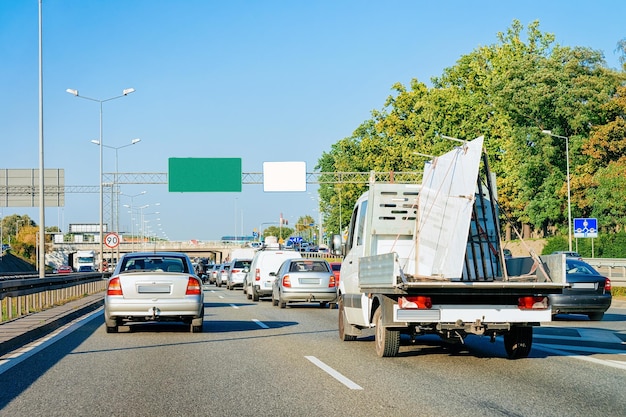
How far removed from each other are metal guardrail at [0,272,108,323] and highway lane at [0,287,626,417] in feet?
9.73

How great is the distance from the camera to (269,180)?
58.9 meters

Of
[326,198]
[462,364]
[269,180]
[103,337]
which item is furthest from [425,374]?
[326,198]

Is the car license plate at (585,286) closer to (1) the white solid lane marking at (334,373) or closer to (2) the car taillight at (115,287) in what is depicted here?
(1) the white solid lane marking at (334,373)

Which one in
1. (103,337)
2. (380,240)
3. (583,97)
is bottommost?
(103,337)

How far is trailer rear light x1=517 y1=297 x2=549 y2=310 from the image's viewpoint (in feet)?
37.8

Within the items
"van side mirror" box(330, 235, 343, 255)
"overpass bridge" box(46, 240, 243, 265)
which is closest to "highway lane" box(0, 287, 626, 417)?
"van side mirror" box(330, 235, 343, 255)

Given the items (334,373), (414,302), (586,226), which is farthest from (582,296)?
(586,226)

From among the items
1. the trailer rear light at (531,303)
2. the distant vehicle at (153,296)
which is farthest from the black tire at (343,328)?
the trailer rear light at (531,303)

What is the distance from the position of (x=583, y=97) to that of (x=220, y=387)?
5744 cm

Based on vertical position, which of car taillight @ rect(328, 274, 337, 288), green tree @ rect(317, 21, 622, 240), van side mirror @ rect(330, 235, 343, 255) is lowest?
car taillight @ rect(328, 274, 337, 288)

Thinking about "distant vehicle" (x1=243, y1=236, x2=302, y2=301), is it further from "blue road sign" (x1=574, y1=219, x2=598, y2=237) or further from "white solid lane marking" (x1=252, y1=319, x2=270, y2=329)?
"blue road sign" (x1=574, y1=219, x2=598, y2=237)

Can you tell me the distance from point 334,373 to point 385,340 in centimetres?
159

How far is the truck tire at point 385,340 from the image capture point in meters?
12.1

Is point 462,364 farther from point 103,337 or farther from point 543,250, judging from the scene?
point 543,250
